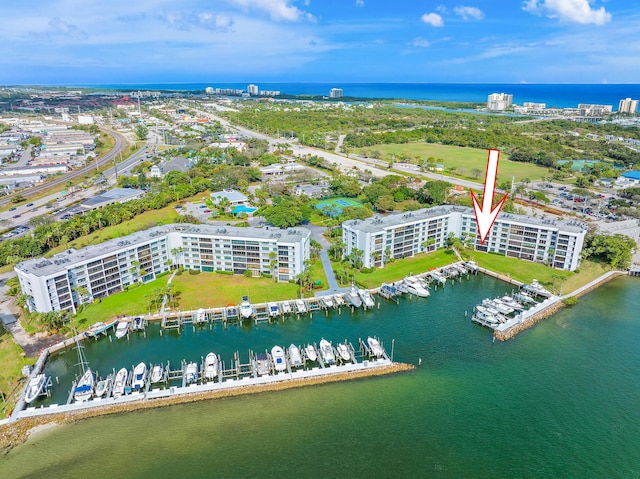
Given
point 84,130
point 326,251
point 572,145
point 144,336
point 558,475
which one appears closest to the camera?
point 558,475

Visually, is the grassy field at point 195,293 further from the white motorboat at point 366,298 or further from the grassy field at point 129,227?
the grassy field at point 129,227

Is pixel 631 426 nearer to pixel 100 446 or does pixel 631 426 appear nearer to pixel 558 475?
pixel 558 475

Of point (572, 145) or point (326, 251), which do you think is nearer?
point (326, 251)

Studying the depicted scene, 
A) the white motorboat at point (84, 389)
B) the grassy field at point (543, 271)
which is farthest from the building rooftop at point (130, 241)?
the grassy field at point (543, 271)

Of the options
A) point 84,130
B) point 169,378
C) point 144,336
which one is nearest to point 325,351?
point 169,378

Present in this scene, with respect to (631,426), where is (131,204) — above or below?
above

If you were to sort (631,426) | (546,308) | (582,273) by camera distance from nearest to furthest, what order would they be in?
(631,426) → (546,308) → (582,273)
